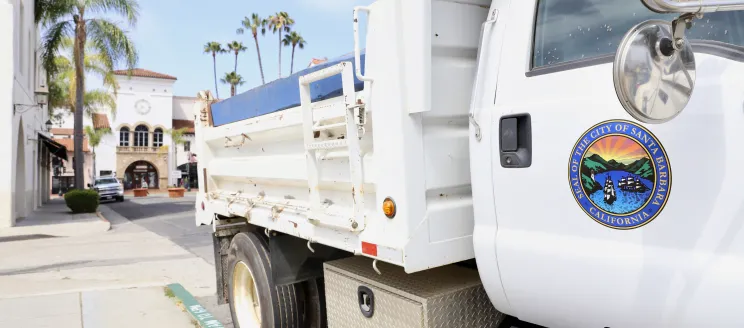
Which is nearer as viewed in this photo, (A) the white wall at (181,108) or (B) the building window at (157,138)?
(B) the building window at (157,138)

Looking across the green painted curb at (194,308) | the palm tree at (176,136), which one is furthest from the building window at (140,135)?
the green painted curb at (194,308)

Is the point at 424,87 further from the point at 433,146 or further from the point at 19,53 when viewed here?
the point at 19,53

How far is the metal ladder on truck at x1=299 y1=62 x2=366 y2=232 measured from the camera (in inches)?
94.0

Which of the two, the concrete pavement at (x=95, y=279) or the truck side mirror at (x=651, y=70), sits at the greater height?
the truck side mirror at (x=651, y=70)

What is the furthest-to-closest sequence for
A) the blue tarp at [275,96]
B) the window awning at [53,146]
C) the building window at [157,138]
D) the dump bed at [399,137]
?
the building window at [157,138] → the window awning at [53,146] → the blue tarp at [275,96] → the dump bed at [399,137]

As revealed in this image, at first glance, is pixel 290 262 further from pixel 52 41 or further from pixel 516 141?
pixel 52 41

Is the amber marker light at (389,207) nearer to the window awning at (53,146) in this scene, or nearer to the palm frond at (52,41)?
the palm frond at (52,41)

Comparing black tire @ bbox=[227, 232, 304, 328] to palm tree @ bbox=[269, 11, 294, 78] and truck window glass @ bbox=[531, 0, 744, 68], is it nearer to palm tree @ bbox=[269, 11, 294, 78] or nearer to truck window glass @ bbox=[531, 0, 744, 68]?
truck window glass @ bbox=[531, 0, 744, 68]

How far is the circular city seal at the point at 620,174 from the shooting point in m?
1.61

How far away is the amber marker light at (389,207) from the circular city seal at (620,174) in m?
0.72

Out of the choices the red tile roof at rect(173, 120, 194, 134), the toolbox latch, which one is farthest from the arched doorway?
the toolbox latch

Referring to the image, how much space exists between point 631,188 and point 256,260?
2713mm

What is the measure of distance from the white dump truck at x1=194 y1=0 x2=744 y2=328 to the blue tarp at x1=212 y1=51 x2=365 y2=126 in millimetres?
24

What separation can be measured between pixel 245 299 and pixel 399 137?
2.65 metres
